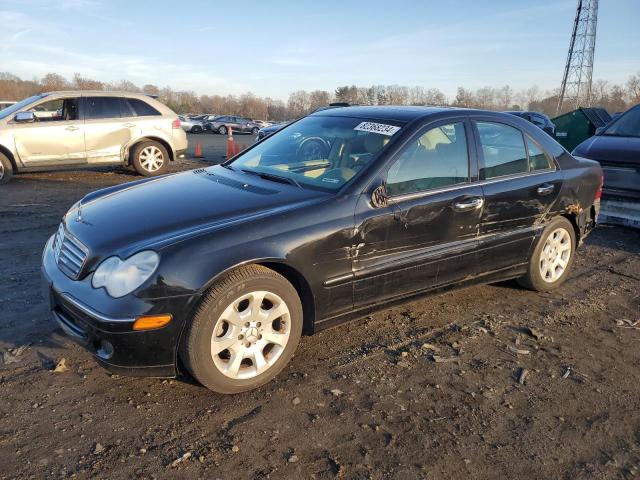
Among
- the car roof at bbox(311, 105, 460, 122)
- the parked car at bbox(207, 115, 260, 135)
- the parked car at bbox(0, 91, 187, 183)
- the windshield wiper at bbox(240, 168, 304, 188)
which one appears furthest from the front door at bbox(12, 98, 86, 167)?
the parked car at bbox(207, 115, 260, 135)

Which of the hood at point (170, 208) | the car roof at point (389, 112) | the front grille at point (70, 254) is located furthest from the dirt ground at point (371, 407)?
the car roof at point (389, 112)

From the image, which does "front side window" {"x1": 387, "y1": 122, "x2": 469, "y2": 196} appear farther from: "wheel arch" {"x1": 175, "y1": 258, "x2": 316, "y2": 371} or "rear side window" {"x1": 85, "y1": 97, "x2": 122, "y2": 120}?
"rear side window" {"x1": 85, "y1": 97, "x2": 122, "y2": 120}

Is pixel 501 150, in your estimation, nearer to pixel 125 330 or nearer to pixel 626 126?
pixel 125 330

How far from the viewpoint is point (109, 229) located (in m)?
3.07

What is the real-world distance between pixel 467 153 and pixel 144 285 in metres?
2.55

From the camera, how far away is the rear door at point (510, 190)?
4078 mm

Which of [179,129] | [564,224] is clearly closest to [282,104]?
[179,129]

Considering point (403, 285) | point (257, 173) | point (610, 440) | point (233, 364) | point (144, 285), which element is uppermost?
point (257, 173)

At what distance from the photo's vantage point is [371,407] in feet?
9.72

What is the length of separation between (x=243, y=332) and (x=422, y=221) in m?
1.45

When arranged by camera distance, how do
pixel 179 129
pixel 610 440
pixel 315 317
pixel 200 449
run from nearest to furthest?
pixel 200 449 → pixel 610 440 → pixel 315 317 → pixel 179 129

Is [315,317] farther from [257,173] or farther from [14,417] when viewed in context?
[14,417]

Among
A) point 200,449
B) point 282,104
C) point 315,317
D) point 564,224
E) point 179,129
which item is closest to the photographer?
point 200,449

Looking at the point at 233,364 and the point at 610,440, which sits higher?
the point at 233,364
